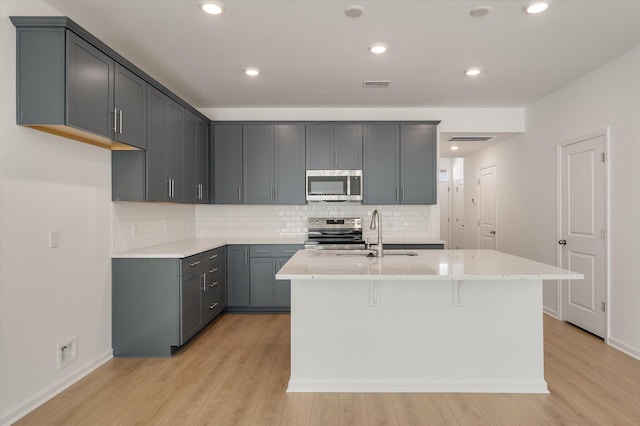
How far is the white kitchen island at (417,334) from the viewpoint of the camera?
2779 millimetres

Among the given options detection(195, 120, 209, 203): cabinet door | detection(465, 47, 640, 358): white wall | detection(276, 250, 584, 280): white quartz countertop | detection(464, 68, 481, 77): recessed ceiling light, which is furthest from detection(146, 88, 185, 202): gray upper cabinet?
detection(465, 47, 640, 358): white wall

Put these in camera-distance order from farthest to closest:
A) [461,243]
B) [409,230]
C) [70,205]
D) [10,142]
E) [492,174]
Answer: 1. [461,243]
2. [492,174]
3. [409,230]
4. [70,205]
5. [10,142]

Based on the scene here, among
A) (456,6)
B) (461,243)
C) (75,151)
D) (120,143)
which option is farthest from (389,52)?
(461,243)

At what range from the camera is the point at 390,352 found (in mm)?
2812

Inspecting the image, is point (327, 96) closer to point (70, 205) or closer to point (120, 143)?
point (120, 143)

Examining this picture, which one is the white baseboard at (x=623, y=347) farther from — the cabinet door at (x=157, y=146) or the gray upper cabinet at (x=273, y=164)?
the cabinet door at (x=157, y=146)

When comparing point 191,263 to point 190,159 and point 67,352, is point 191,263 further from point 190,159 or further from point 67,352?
point 190,159

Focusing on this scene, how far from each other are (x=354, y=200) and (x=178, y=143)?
226 cm

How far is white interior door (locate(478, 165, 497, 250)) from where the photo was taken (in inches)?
254

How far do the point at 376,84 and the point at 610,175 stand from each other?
248 centimetres

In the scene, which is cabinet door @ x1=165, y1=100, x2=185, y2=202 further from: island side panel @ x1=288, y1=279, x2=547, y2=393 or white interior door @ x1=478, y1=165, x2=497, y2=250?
white interior door @ x1=478, y1=165, x2=497, y2=250

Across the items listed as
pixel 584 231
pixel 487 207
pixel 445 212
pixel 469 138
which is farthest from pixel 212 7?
pixel 445 212

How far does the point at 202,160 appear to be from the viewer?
4.91 metres

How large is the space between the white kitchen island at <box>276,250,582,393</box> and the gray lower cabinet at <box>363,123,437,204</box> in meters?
2.39
